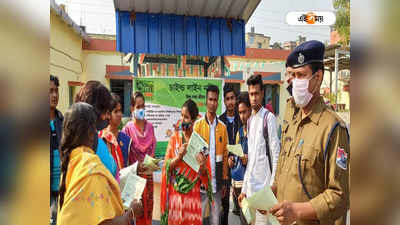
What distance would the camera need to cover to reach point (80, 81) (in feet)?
7.85

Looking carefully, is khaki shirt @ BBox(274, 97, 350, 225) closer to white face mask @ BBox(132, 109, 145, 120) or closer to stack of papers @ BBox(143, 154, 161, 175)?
stack of papers @ BBox(143, 154, 161, 175)

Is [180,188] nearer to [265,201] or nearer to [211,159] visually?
[211,159]

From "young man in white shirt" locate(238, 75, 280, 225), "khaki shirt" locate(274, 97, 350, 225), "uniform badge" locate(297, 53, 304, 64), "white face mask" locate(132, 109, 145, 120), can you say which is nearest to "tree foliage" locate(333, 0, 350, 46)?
"uniform badge" locate(297, 53, 304, 64)

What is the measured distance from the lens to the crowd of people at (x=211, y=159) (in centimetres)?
125

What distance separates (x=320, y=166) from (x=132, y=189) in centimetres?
117

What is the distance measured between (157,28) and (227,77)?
1.07 meters

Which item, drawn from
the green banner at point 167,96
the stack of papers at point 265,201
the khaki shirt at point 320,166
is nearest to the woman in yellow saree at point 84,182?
the stack of papers at point 265,201

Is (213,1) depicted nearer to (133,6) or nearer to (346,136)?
(133,6)

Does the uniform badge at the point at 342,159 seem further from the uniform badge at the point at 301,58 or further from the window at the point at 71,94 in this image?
the window at the point at 71,94

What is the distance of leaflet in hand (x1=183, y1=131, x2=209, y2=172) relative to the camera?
2.70 metres

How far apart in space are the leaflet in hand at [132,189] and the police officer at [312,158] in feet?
2.78

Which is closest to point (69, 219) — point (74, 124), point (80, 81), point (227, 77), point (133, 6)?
point (74, 124)

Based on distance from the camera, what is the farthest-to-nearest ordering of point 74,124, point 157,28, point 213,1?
point 157,28, point 213,1, point 74,124

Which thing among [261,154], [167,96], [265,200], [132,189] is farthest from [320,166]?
[167,96]
